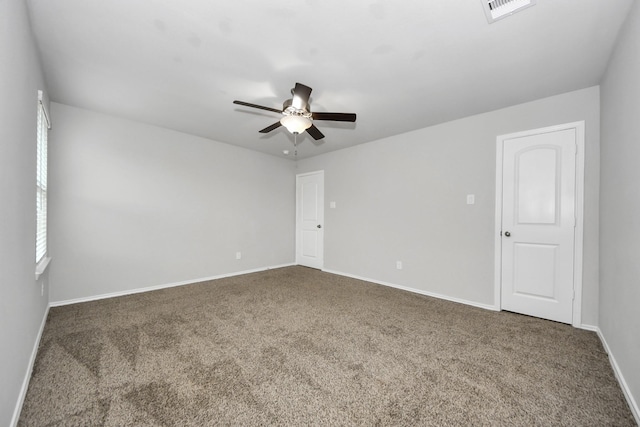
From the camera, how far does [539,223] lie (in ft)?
9.08

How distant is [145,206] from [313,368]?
333 centimetres

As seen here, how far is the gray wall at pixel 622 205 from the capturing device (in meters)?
1.55

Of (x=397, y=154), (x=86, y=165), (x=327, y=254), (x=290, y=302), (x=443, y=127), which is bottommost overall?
(x=290, y=302)

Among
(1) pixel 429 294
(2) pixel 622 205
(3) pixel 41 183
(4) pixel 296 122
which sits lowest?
(1) pixel 429 294

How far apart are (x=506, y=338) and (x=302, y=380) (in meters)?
1.95

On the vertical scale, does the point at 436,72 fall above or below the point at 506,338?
above

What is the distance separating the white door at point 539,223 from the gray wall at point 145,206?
3964 mm

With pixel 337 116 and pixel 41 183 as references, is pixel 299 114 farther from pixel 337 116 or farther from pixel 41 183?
pixel 41 183

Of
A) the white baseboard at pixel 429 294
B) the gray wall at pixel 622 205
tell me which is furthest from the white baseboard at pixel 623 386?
the white baseboard at pixel 429 294

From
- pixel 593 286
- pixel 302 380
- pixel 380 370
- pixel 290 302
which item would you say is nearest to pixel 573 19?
pixel 593 286

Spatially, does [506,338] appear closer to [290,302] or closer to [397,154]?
[290,302]

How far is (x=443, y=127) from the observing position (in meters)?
3.45

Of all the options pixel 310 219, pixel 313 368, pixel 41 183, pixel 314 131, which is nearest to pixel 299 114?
pixel 314 131

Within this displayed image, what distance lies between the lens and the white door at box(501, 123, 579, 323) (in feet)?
8.57
